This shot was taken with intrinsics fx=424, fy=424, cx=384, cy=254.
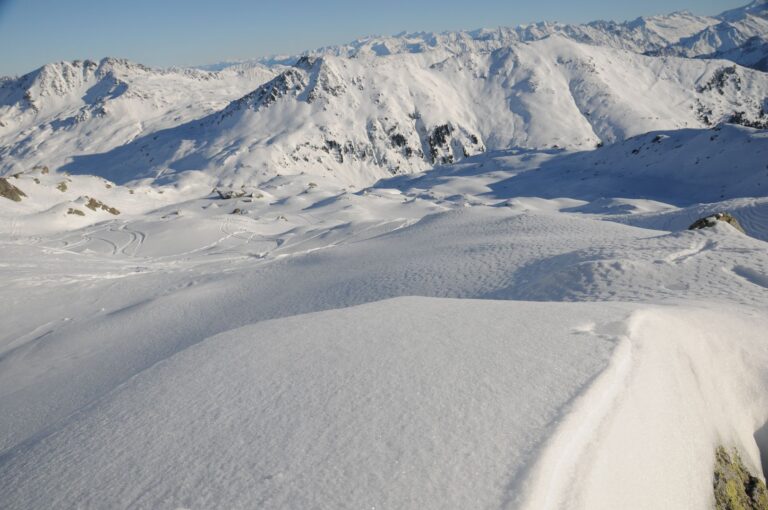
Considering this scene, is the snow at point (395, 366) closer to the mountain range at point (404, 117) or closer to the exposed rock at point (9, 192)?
the exposed rock at point (9, 192)

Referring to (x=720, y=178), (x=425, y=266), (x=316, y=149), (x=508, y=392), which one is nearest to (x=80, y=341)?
(x=425, y=266)

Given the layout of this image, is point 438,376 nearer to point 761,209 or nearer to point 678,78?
point 761,209

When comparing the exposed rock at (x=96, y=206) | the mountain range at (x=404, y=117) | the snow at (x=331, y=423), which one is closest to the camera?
the snow at (x=331, y=423)

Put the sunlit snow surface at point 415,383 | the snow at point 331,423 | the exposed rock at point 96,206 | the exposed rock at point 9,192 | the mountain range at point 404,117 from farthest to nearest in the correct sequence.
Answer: the mountain range at point 404,117
the exposed rock at point 96,206
the exposed rock at point 9,192
the sunlit snow surface at point 415,383
the snow at point 331,423

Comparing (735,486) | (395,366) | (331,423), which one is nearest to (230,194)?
(395,366)

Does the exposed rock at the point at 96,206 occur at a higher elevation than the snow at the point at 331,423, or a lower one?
higher

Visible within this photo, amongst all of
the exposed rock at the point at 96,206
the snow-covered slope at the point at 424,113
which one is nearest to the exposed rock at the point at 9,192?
the exposed rock at the point at 96,206

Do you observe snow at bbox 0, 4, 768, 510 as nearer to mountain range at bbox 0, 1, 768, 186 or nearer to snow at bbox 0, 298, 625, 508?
snow at bbox 0, 298, 625, 508

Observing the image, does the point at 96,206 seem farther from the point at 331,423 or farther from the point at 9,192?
the point at 331,423

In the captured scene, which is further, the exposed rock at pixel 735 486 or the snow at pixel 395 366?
the exposed rock at pixel 735 486
